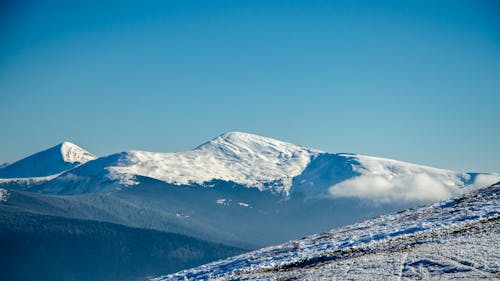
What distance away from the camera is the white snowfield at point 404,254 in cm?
4472

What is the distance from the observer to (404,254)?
167ft

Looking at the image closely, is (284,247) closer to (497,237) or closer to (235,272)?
(235,272)

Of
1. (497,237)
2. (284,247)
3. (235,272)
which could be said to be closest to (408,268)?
(497,237)

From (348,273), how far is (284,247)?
100ft

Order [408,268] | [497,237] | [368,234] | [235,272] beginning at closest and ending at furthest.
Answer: [408,268] → [497,237] → [235,272] → [368,234]

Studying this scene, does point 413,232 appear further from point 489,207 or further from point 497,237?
point 497,237

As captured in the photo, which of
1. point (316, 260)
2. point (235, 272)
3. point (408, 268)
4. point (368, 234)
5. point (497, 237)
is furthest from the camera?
point (368, 234)

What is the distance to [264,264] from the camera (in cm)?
6500

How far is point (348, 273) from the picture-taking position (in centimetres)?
4791

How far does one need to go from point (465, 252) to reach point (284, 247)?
33.4m

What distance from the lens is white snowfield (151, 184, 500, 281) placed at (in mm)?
44719

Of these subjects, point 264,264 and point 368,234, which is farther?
point 368,234

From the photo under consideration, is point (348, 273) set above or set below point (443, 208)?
below

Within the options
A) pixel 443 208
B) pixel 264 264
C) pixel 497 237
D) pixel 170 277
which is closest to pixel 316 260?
pixel 264 264
